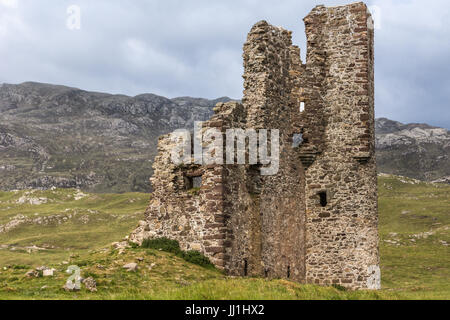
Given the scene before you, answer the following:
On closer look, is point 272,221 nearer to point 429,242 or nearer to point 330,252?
point 330,252

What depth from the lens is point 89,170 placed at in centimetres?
17888

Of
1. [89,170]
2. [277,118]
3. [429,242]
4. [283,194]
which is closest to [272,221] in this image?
[283,194]

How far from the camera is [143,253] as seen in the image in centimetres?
1895

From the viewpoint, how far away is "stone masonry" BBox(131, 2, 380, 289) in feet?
70.3

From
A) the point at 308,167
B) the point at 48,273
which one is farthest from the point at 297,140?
the point at 48,273

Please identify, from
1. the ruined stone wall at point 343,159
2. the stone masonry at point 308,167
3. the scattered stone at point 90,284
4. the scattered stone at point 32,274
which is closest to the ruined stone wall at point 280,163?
the stone masonry at point 308,167

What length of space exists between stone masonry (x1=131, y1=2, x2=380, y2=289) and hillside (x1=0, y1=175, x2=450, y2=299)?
2.44 m

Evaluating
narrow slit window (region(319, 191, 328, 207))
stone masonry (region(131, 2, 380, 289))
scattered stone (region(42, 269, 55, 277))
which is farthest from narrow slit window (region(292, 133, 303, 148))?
scattered stone (region(42, 269, 55, 277))

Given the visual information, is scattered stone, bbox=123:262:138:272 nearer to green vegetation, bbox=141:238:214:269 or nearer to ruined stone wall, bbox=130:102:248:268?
green vegetation, bbox=141:238:214:269

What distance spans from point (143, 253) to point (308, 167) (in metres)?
11.8

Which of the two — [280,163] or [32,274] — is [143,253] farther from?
[280,163]

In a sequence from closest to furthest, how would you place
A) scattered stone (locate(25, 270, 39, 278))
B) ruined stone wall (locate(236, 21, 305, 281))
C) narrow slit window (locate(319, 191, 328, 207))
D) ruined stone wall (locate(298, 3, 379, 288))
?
scattered stone (locate(25, 270, 39, 278)) → ruined stone wall (locate(236, 21, 305, 281)) → ruined stone wall (locate(298, 3, 379, 288)) → narrow slit window (locate(319, 191, 328, 207))
